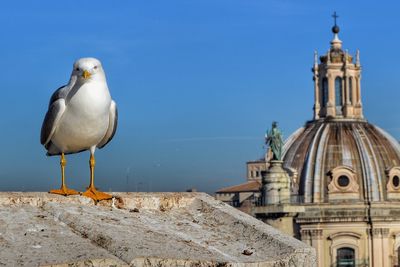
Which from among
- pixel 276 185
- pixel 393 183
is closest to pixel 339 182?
pixel 393 183

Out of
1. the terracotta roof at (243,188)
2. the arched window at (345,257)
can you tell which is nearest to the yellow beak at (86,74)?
the arched window at (345,257)

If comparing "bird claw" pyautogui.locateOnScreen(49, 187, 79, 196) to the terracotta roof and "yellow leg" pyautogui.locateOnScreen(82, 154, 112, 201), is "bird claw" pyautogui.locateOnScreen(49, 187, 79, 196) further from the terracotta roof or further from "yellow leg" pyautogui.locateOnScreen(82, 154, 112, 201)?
the terracotta roof

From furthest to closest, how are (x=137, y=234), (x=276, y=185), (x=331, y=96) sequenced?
1. (x=331, y=96)
2. (x=276, y=185)
3. (x=137, y=234)

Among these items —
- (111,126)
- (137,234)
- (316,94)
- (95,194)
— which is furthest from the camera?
(316,94)

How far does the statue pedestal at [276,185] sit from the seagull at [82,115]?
167 feet

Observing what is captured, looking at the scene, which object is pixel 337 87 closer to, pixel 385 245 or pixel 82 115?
pixel 385 245

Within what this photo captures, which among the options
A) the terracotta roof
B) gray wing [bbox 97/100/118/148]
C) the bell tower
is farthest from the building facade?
gray wing [bbox 97/100/118/148]

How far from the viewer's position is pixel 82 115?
728 centimetres

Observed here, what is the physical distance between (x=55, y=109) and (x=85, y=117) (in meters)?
0.22

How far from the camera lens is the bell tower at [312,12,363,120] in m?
63.4

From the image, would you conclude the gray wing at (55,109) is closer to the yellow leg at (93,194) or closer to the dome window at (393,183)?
the yellow leg at (93,194)

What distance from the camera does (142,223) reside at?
7.02 metres

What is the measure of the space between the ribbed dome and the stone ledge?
52778 millimetres

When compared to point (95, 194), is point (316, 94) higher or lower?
higher
